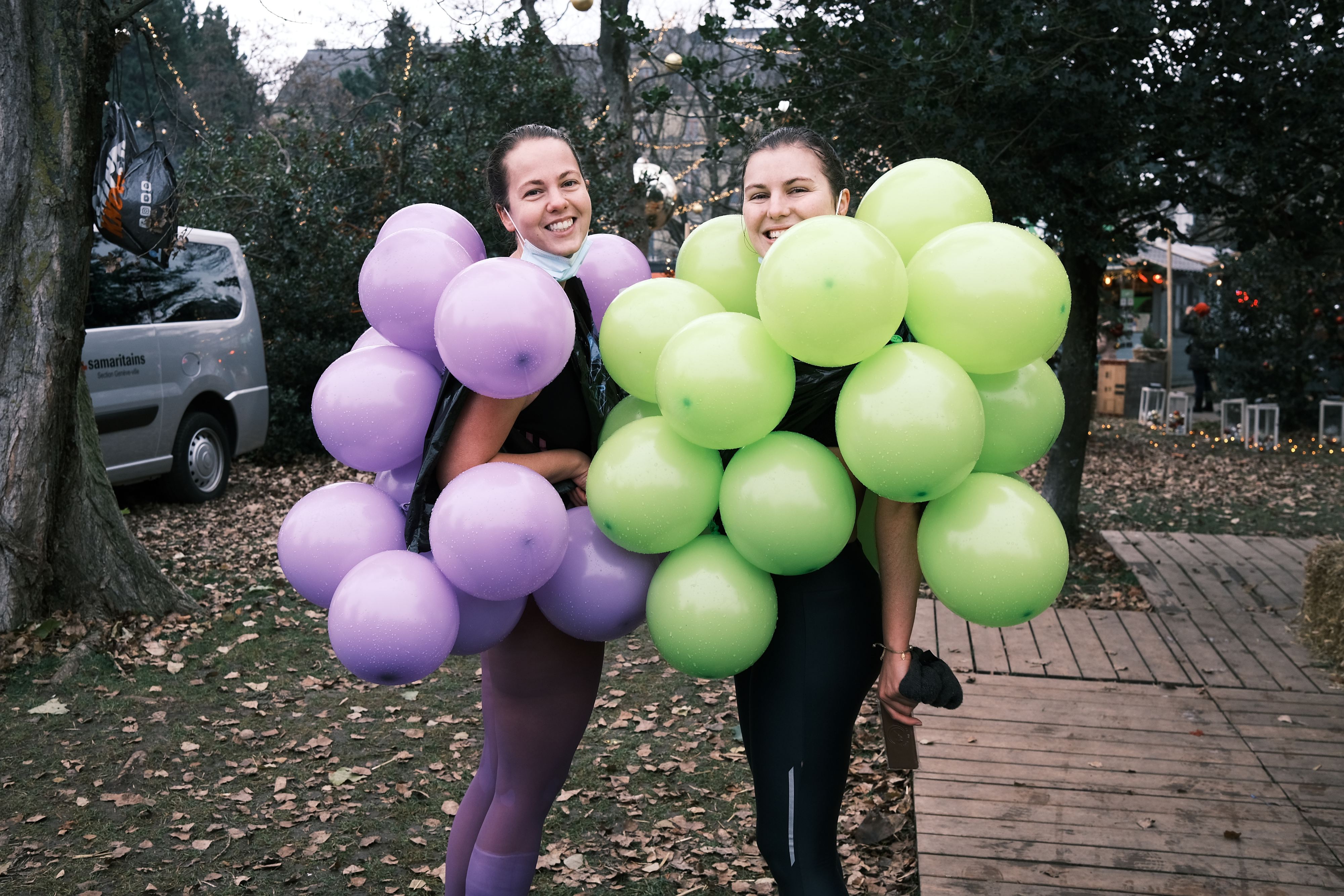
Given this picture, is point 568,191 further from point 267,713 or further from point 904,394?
point 267,713

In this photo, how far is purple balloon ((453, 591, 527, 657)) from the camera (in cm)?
214

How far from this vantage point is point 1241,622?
605 cm

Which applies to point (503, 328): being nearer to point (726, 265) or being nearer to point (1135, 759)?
point (726, 265)

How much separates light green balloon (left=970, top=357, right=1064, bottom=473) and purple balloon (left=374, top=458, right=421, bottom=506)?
3.99 ft

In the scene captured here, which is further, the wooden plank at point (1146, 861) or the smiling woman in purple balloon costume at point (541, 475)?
the wooden plank at point (1146, 861)

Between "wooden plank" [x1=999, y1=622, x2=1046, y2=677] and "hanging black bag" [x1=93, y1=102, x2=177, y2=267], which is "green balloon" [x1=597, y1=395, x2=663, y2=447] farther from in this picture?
"hanging black bag" [x1=93, y1=102, x2=177, y2=267]

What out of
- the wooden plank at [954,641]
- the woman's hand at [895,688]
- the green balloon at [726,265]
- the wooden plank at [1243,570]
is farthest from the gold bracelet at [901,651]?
the wooden plank at [1243,570]

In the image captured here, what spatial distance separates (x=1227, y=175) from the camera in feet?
19.4

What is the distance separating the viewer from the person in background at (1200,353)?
1680 centimetres

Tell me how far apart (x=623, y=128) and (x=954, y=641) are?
9828 mm

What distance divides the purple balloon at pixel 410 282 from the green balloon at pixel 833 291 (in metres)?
0.69

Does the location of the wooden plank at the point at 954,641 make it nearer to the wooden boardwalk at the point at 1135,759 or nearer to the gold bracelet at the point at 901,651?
the wooden boardwalk at the point at 1135,759

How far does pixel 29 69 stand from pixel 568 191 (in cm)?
423

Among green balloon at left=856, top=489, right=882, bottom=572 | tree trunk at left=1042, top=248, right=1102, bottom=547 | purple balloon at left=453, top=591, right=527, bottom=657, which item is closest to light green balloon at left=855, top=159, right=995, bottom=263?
green balloon at left=856, top=489, right=882, bottom=572
